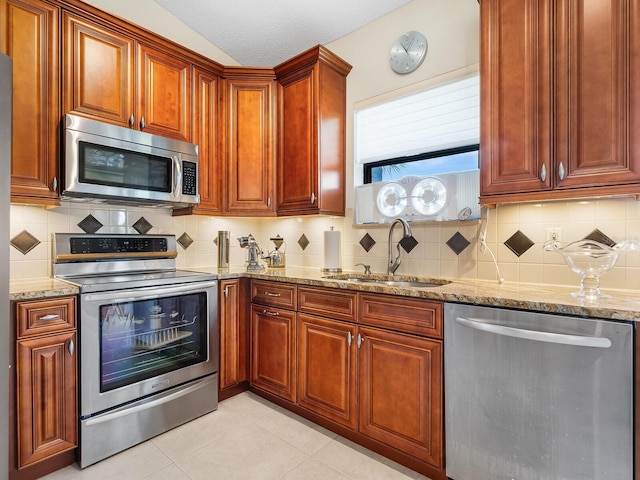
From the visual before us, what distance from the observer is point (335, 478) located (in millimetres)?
1708

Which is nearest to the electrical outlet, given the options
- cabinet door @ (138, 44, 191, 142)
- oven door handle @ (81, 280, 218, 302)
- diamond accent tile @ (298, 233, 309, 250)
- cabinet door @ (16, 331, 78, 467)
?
diamond accent tile @ (298, 233, 309, 250)

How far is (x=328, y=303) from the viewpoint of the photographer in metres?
2.08

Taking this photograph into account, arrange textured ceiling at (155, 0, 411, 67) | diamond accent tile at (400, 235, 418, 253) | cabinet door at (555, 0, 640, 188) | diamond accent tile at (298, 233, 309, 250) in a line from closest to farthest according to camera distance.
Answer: cabinet door at (555, 0, 640, 188) < diamond accent tile at (400, 235, 418, 253) < textured ceiling at (155, 0, 411, 67) < diamond accent tile at (298, 233, 309, 250)

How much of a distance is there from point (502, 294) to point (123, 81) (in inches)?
99.7

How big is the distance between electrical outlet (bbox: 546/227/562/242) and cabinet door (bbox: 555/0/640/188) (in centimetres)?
37

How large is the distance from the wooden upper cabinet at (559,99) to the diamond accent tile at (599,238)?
13.5 inches

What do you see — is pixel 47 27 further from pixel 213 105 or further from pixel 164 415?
pixel 164 415

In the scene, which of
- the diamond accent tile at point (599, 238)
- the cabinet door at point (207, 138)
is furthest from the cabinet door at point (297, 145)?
the diamond accent tile at point (599, 238)

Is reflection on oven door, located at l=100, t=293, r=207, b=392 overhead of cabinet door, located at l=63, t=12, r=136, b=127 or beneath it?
beneath

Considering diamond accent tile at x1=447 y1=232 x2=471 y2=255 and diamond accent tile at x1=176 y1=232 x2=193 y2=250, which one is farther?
diamond accent tile at x1=176 y1=232 x2=193 y2=250

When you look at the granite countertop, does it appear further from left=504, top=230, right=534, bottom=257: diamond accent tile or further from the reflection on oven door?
the reflection on oven door

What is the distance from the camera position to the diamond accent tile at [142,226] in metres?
2.56

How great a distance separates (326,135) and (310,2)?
0.94 m

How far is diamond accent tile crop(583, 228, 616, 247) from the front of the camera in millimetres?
1731
